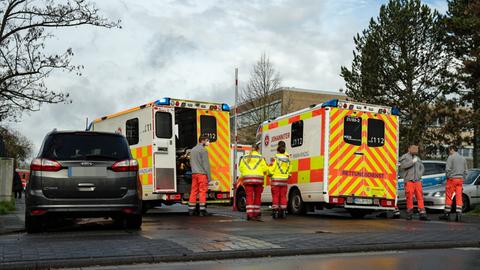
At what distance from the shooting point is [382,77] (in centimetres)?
3478

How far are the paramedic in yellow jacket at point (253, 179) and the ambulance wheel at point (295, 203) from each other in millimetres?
2196

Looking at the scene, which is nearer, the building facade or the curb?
the curb

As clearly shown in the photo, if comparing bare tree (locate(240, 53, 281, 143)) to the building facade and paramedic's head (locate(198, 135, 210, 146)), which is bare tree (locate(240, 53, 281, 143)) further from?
paramedic's head (locate(198, 135, 210, 146))

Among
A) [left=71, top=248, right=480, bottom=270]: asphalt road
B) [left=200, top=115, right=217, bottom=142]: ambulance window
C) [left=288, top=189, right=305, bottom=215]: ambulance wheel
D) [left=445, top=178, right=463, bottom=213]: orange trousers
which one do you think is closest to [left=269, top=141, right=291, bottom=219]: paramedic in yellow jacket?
[left=288, top=189, right=305, bottom=215]: ambulance wheel

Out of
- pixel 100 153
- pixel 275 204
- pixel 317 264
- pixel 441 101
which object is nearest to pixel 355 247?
pixel 317 264

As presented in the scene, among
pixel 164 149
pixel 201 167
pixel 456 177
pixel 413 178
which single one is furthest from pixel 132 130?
pixel 456 177

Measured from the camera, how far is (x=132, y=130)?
50.2ft

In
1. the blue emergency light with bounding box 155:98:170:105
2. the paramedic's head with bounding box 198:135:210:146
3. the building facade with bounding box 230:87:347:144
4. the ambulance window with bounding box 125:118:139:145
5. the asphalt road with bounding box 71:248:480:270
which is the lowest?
the asphalt road with bounding box 71:248:480:270

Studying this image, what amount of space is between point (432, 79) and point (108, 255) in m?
30.4

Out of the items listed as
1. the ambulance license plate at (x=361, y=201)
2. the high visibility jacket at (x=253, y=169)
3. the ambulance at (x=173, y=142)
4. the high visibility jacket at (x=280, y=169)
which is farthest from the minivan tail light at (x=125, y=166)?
the ambulance license plate at (x=361, y=201)

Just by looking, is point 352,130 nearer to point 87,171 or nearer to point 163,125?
point 163,125

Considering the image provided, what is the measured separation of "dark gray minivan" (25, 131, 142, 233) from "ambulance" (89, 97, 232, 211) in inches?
173

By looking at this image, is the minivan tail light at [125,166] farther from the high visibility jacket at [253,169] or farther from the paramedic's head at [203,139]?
the paramedic's head at [203,139]

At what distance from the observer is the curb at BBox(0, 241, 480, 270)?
21.3 ft
